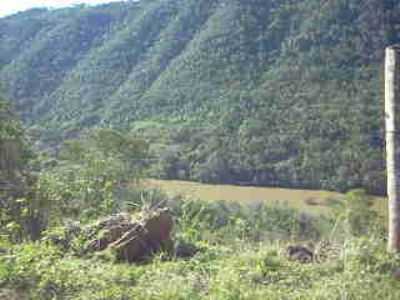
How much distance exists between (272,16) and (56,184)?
34.2 metres

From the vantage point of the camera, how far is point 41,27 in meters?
52.2

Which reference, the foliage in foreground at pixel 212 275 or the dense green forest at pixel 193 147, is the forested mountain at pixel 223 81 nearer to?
the dense green forest at pixel 193 147

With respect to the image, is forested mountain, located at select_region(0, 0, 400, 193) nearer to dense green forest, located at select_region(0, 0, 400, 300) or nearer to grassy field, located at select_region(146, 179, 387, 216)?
dense green forest, located at select_region(0, 0, 400, 300)

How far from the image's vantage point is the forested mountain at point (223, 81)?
27.1 metres

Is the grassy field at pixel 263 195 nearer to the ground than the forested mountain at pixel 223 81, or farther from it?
nearer to the ground

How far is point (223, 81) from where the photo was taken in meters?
38.7

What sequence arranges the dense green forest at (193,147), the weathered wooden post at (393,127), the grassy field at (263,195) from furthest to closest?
the grassy field at (263,195) → the weathered wooden post at (393,127) → the dense green forest at (193,147)

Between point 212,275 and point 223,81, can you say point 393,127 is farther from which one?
point 223,81

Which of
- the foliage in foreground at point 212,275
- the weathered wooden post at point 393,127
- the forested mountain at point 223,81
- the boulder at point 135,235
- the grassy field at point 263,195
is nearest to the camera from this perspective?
the foliage in foreground at point 212,275

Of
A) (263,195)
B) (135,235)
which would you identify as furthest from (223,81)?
(135,235)

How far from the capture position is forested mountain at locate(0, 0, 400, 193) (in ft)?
88.9

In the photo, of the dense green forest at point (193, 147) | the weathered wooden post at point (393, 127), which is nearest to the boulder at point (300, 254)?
the dense green forest at point (193, 147)

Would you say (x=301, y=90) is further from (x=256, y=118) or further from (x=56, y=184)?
(x=56, y=184)

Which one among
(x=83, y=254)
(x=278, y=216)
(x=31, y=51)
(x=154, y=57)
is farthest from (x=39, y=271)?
(x=31, y=51)
